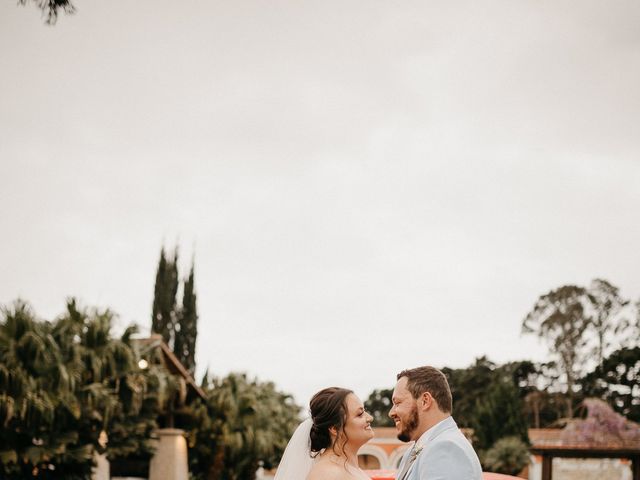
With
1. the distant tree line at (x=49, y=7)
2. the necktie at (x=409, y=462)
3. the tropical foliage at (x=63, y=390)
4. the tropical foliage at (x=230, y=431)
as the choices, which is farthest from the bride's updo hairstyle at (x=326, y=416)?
the tropical foliage at (x=230, y=431)

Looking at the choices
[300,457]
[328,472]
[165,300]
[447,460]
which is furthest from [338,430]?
[165,300]

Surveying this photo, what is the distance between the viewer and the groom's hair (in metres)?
3.77

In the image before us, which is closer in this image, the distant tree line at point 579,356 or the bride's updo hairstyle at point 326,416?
the bride's updo hairstyle at point 326,416

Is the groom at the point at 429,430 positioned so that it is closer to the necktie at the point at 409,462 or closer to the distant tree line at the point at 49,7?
the necktie at the point at 409,462

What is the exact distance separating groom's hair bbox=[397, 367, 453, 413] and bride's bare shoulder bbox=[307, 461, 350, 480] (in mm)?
773

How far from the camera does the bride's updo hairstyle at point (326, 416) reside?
4.41m

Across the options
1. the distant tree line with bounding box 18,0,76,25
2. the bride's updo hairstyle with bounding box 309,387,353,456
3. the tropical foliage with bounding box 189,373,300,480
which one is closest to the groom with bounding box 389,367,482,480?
the bride's updo hairstyle with bounding box 309,387,353,456

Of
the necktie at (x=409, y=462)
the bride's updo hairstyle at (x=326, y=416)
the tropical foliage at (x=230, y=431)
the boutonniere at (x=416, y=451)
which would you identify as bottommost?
the tropical foliage at (x=230, y=431)

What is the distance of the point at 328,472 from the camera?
421 cm

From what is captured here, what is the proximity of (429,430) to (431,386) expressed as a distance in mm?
238

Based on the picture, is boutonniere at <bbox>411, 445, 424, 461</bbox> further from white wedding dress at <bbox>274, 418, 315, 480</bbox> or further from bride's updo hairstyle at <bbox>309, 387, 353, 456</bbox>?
white wedding dress at <bbox>274, 418, 315, 480</bbox>

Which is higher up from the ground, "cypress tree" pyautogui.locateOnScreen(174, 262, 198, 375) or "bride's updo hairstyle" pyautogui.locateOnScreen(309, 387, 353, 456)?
"cypress tree" pyautogui.locateOnScreen(174, 262, 198, 375)

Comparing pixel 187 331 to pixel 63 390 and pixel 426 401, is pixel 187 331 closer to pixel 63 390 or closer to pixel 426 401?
pixel 63 390

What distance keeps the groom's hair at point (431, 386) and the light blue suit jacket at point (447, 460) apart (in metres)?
0.23
